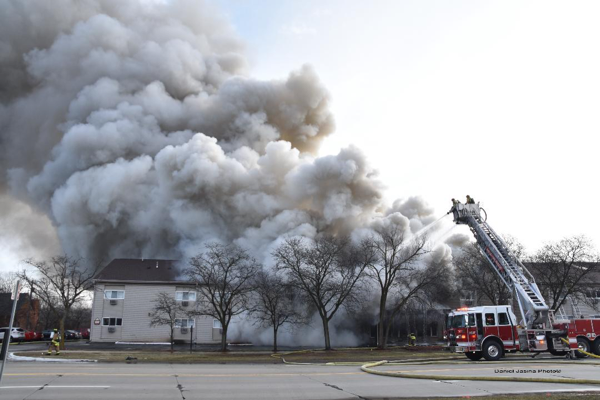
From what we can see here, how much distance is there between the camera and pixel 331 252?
3062cm

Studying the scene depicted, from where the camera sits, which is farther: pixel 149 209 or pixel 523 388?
pixel 149 209

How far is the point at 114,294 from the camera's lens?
134 ft

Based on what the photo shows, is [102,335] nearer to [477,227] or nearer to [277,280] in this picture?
[277,280]

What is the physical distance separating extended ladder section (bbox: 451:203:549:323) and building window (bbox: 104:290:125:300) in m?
29.0

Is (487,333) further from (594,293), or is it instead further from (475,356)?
(594,293)

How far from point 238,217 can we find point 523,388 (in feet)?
126

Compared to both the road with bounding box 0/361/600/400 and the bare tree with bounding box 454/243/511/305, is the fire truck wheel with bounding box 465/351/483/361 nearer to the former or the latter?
the road with bounding box 0/361/600/400

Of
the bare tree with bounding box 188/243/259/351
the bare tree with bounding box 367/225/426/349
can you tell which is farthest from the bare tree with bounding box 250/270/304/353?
the bare tree with bounding box 367/225/426/349

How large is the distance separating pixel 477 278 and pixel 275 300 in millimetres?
17008

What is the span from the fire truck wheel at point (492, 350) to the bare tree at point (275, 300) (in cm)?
1298

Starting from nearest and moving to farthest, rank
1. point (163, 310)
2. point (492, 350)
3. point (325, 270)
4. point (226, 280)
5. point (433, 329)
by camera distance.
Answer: point (492, 350), point (325, 270), point (226, 280), point (163, 310), point (433, 329)

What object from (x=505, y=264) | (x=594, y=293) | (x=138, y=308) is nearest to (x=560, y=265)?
(x=594, y=293)

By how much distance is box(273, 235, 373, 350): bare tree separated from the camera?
29.1m

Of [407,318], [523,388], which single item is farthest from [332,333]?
[523,388]
